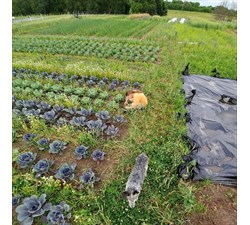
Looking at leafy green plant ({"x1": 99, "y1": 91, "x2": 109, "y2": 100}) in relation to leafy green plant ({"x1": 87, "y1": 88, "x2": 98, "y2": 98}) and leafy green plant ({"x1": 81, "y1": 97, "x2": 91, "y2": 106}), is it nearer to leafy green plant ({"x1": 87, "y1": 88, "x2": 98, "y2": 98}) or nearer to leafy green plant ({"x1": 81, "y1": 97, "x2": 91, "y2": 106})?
leafy green plant ({"x1": 87, "y1": 88, "x2": 98, "y2": 98})

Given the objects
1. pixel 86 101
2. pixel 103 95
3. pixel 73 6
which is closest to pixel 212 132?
pixel 103 95

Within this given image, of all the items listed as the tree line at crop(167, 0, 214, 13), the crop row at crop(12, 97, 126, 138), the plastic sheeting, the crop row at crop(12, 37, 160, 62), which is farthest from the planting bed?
the tree line at crop(167, 0, 214, 13)

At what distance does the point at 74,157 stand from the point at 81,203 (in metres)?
0.86

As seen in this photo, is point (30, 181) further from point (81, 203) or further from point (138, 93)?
point (138, 93)

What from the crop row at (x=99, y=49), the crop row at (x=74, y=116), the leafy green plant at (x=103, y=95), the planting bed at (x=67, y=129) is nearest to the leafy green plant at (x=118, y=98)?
the planting bed at (x=67, y=129)

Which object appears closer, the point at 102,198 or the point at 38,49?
the point at 102,198

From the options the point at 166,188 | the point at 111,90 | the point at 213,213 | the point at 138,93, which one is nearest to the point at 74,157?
the point at 166,188

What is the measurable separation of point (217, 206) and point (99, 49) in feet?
26.8

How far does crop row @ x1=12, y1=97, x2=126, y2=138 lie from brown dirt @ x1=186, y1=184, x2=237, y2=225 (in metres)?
1.67

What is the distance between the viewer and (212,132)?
322cm

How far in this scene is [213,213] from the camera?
220cm

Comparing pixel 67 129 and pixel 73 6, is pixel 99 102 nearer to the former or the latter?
pixel 67 129

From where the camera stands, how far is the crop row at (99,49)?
25.7ft

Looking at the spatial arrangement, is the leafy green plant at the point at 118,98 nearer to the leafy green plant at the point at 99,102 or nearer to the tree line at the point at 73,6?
the leafy green plant at the point at 99,102
